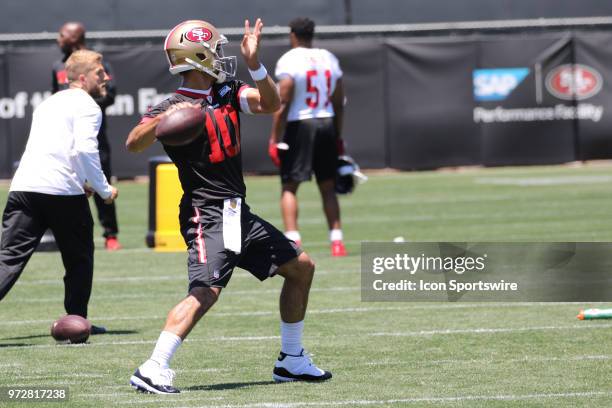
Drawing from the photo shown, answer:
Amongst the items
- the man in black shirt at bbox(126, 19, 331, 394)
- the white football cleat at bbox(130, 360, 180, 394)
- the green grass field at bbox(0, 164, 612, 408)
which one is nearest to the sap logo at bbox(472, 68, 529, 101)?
the green grass field at bbox(0, 164, 612, 408)

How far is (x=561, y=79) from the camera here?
83.6 ft

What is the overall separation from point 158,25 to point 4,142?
4964 mm

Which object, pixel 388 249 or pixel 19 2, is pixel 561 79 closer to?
pixel 19 2

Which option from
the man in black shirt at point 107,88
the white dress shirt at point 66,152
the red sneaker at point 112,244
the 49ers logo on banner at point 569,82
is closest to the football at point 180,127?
the white dress shirt at point 66,152

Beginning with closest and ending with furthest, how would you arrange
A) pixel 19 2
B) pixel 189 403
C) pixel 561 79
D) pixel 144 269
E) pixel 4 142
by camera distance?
pixel 189 403, pixel 144 269, pixel 4 142, pixel 561 79, pixel 19 2

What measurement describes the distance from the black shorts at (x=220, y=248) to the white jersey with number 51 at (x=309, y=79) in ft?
20.9

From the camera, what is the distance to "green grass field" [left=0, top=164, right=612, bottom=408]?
7.00m

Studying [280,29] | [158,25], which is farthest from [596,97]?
[158,25]

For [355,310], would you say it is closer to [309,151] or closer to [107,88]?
[309,151]

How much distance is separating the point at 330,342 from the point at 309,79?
5.24 metres

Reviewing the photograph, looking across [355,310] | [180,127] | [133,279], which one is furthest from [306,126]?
[180,127]

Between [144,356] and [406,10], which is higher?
[406,10]

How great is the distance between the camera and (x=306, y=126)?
13719 mm

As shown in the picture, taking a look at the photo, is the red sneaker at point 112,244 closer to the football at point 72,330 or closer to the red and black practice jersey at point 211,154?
the football at point 72,330
